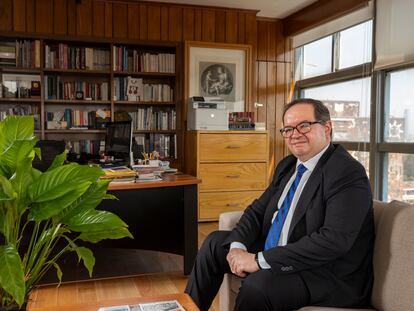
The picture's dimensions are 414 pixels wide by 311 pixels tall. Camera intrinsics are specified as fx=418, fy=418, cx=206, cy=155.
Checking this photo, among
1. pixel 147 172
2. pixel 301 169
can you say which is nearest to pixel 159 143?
pixel 147 172

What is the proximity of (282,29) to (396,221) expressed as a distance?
14.9ft

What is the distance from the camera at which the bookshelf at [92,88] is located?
4.63 m

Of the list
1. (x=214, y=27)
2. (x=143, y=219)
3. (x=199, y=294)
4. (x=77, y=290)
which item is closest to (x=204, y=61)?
(x=214, y=27)

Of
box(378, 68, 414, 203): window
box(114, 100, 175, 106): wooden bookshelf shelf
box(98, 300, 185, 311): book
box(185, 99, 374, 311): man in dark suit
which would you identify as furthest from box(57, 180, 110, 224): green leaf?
box(114, 100, 175, 106): wooden bookshelf shelf

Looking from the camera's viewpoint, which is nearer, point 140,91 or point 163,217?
point 163,217

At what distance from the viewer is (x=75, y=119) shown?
4.86m

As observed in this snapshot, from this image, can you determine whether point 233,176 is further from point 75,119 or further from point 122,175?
point 122,175

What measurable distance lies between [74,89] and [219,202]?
6.94 ft

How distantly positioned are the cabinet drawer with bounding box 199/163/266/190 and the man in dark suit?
108 inches

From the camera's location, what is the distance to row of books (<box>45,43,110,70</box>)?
4684 mm

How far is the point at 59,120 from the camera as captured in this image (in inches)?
189

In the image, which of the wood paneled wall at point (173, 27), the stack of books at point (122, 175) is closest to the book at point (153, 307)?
the stack of books at point (122, 175)

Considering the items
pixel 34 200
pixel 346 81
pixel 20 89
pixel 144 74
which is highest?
pixel 144 74

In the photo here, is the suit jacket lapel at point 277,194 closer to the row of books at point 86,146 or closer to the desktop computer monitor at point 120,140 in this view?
the desktop computer monitor at point 120,140
